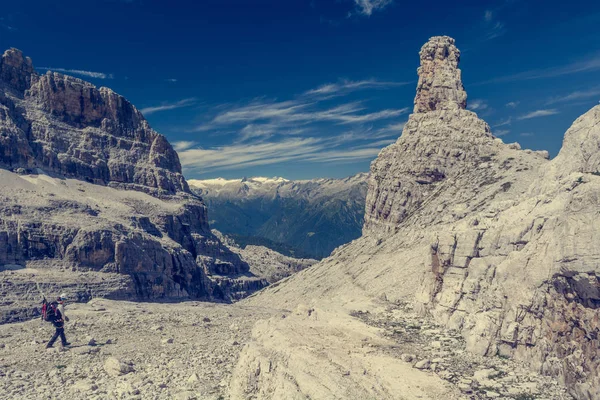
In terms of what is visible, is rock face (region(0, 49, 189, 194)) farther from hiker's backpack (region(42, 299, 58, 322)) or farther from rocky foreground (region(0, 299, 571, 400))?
hiker's backpack (region(42, 299, 58, 322))

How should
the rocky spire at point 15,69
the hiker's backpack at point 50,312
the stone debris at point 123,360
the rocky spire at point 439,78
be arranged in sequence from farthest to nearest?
1. the rocky spire at point 15,69
2. the rocky spire at point 439,78
3. the hiker's backpack at point 50,312
4. the stone debris at point 123,360

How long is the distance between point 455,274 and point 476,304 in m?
4.16

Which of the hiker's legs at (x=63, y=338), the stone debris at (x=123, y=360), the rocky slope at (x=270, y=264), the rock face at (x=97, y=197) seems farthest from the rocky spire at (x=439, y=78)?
the hiker's legs at (x=63, y=338)

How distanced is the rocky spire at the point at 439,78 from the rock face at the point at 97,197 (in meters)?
61.5

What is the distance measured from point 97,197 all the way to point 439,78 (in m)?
78.4

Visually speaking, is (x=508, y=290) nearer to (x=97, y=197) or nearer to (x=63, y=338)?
(x=63, y=338)

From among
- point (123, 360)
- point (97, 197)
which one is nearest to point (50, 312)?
point (123, 360)

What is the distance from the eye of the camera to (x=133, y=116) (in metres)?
139

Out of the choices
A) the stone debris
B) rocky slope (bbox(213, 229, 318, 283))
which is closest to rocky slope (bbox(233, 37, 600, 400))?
the stone debris

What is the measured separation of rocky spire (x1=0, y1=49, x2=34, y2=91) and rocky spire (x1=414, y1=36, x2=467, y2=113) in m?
95.9

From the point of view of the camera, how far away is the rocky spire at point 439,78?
98375 millimetres

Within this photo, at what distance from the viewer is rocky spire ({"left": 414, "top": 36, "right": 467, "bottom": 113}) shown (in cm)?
9838

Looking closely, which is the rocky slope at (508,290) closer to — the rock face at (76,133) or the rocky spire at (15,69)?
the rock face at (76,133)

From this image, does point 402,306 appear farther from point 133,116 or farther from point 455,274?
point 133,116
